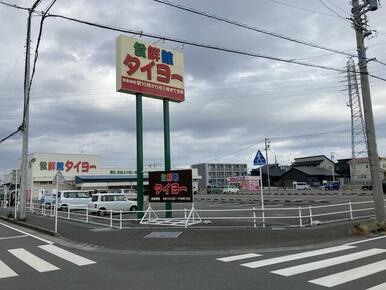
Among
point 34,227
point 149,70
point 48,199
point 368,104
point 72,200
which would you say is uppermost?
point 149,70

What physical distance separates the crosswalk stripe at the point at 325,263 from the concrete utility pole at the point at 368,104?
4.90 m

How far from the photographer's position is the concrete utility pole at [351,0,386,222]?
15.0 metres

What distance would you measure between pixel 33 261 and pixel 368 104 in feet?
42.3

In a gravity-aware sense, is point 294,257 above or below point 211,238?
below

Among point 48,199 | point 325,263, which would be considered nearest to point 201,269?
point 325,263

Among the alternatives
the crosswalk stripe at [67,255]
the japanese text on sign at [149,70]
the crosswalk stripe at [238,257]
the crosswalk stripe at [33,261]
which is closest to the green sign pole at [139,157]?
the japanese text on sign at [149,70]

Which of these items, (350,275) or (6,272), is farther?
(6,272)

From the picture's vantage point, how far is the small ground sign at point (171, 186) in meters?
17.0

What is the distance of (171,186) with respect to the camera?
17.7 m

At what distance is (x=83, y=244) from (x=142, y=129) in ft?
23.7

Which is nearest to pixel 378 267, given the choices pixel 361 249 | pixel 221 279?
pixel 361 249

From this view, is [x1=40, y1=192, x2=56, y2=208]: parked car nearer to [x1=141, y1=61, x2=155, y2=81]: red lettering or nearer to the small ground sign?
the small ground sign

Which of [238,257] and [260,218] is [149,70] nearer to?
[260,218]

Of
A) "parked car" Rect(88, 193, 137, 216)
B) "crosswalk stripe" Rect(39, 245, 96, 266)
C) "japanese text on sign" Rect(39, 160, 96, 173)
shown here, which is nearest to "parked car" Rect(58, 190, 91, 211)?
"parked car" Rect(88, 193, 137, 216)
